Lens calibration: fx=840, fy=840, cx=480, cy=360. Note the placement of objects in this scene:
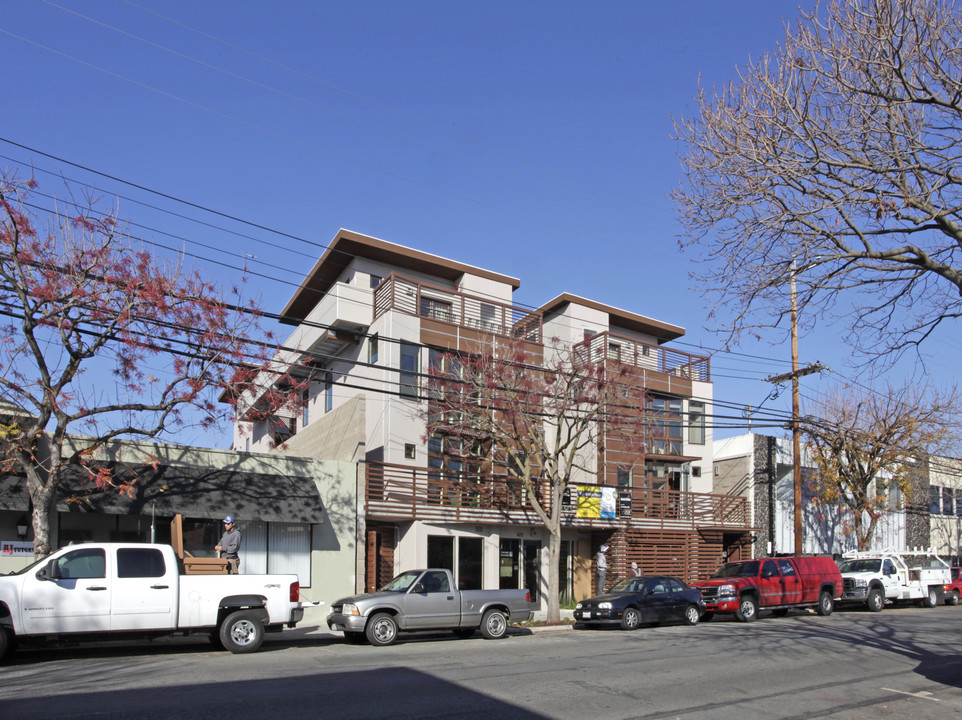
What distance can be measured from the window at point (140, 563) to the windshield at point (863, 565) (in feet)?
78.1

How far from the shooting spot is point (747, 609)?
24.3 meters

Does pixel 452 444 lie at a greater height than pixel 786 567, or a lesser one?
greater

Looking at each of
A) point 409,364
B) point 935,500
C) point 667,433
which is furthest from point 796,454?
point 935,500

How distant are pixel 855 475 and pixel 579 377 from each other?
16.2 meters

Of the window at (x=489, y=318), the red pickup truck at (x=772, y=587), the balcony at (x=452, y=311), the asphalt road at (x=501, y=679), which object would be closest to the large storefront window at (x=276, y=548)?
the asphalt road at (x=501, y=679)

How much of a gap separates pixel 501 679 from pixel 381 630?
573 cm

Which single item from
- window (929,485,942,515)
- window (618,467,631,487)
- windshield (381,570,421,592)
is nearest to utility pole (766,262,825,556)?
window (618,467,631,487)

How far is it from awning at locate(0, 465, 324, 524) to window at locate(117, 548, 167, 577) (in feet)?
14.8

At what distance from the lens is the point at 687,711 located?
10.2 m

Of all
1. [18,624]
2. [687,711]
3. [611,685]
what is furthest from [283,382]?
[687,711]

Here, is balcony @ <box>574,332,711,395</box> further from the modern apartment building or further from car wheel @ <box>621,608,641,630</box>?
car wheel @ <box>621,608,641,630</box>

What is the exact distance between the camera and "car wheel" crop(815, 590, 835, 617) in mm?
26472

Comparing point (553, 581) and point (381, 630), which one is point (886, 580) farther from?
point (381, 630)

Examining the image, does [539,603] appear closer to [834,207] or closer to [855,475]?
[855,475]
